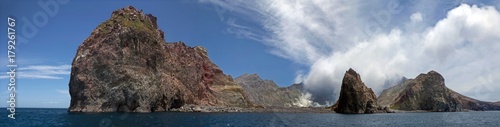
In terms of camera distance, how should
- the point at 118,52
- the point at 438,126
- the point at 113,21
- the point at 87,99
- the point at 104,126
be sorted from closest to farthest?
the point at 104,126, the point at 438,126, the point at 87,99, the point at 118,52, the point at 113,21

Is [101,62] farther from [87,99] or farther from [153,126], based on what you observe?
[153,126]

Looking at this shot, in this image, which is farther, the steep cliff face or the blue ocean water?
the steep cliff face

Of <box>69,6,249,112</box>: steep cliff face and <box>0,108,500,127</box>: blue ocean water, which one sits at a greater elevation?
<box>69,6,249,112</box>: steep cliff face

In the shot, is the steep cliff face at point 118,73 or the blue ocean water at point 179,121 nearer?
the blue ocean water at point 179,121

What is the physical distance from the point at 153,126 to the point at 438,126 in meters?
72.7

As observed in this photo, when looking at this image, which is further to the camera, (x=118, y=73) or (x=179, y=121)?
(x=118, y=73)

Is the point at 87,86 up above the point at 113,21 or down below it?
below

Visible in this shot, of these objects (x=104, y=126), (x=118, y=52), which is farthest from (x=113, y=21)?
(x=104, y=126)

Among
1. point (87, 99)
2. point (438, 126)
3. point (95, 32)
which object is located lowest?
point (438, 126)

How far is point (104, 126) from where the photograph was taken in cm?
7956

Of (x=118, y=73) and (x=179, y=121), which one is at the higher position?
(x=118, y=73)

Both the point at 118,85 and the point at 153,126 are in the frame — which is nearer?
the point at 153,126

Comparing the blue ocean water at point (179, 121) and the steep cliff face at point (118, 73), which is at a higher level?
the steep cliff face at point (118, 73)

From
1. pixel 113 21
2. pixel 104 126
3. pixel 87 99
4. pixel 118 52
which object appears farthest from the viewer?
pixel 113 21
